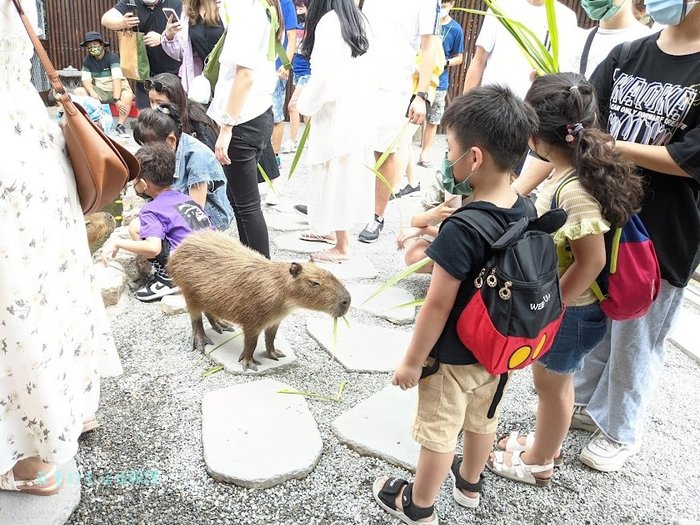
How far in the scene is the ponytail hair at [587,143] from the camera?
70.1 inches

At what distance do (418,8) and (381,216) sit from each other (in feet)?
6.11

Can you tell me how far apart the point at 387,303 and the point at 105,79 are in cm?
682

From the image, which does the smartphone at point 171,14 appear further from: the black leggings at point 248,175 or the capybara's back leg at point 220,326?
the capybara's back leg at point 220,326

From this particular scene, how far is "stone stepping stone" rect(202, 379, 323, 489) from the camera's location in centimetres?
219

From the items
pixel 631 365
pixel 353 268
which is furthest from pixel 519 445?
pixel 353 268

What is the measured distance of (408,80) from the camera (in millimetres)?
4480

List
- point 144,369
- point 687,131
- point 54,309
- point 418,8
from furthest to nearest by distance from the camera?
point 418,8, point 144,369, point 687,131, point 54,309

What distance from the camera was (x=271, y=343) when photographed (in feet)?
9.83

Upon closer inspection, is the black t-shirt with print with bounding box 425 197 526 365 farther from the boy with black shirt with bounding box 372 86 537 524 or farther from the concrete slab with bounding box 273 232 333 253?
the concrete slab with bounding box 273 232 333 253

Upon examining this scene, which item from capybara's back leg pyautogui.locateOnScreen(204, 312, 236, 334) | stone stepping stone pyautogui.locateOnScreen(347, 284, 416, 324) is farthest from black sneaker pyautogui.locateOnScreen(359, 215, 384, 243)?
capybara's back leg pyautogui.locateOnScreen(204, 312, 236, 334)

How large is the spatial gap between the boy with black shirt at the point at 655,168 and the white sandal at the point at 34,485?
87.5 inches

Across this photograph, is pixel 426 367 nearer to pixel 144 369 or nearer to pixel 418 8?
pixel 144 369

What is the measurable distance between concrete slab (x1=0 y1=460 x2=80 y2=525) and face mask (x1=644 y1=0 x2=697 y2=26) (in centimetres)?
276

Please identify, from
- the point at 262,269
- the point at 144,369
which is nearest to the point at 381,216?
the point at 262,269
